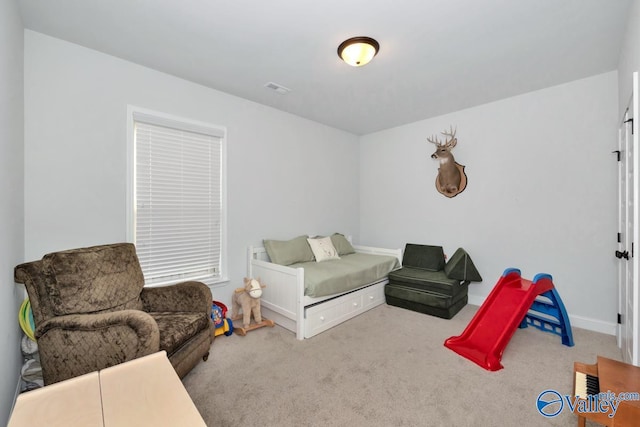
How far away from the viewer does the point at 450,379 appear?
2074 mm

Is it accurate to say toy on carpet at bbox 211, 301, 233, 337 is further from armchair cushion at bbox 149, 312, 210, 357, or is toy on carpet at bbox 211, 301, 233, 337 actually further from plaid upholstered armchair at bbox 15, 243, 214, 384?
armchair cushion at bbox 149, 312, 210, 357

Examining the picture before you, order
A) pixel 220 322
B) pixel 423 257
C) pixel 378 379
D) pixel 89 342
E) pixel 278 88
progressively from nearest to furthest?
pixel 89 342 < pixel 378 379 < pixel 220 322 < pixel 278 88 < pixel 423 257

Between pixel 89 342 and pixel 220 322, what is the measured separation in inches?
48.0

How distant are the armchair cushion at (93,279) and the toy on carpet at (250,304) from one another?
3.16 ft

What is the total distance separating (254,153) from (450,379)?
9.85ft

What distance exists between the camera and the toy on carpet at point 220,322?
8.94 ft

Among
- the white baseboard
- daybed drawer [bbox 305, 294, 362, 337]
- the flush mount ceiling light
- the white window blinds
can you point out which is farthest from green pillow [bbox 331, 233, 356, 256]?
the white baseboard

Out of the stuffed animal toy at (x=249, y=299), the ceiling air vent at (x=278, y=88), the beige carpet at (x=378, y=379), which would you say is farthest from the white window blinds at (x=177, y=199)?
the beige carpet at (x=378, y=379)

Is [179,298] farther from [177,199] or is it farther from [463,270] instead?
[463,270]

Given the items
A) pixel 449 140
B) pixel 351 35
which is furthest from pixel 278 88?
pixel 449 140

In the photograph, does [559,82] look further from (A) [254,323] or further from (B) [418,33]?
(A) [254,323]

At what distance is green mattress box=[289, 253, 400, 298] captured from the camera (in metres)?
2.82

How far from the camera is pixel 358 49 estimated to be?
2199 millimetres

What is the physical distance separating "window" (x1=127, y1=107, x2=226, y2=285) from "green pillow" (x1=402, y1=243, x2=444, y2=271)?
2540mm
